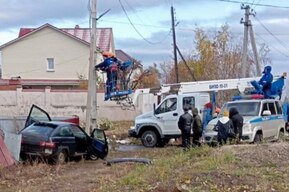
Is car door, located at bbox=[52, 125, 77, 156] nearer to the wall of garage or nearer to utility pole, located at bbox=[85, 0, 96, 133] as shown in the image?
utility pole, located at bbox=[85, 0, 96, 133]

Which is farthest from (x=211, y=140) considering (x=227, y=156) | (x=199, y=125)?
(x=227, y=156)

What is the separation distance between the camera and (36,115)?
72.6ft

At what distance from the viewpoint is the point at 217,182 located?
33.9 feet

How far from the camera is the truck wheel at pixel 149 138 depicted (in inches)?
1045

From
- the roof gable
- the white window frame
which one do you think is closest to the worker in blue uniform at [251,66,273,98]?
the roof gable

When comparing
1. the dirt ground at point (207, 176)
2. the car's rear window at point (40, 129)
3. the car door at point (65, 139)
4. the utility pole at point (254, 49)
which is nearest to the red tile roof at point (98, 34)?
the utility pole at point (254, 49)

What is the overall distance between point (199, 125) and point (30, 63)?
47.3 metres

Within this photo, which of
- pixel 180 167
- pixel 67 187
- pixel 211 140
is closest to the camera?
pixel 67 187

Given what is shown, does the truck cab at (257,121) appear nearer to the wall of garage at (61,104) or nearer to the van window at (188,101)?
the van window at (188,101)

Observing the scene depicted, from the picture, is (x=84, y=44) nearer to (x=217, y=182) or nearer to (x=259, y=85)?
(x=259, y=85)

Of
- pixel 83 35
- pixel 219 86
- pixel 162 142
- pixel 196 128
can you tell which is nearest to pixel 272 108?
pixel 219 86

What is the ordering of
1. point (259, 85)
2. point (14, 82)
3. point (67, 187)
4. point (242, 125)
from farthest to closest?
point (14, 82) → point (259, 85) → point (242, 125) → point (67, 187)

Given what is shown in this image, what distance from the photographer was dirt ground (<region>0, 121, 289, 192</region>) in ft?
33.5

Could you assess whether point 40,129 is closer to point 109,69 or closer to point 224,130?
point 109,69
